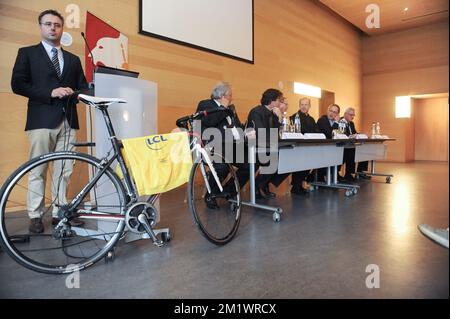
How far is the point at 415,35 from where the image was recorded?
932cm

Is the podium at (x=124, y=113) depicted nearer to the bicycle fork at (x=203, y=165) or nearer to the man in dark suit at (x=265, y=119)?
the bicycle fork at (x=203, y=165)

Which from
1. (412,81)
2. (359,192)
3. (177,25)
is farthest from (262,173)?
(412,81)

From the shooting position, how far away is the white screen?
14.6 ft

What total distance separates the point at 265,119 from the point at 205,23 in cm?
258

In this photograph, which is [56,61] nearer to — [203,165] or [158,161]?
[158,161]

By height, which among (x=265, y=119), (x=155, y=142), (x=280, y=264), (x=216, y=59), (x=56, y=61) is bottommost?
(x=280, y=264)

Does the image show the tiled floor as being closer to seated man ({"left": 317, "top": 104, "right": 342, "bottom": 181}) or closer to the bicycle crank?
the bicycle crank

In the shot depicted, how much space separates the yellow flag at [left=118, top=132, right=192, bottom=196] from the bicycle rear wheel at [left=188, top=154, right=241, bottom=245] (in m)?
0.10

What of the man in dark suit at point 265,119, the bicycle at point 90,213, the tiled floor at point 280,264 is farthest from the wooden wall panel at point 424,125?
the bicycle at point 90,213

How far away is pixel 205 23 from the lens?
5.13 m

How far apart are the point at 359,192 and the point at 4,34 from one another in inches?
171

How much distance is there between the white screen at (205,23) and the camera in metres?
4.45

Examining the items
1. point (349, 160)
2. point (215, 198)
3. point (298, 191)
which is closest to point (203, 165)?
point (215, 198)
